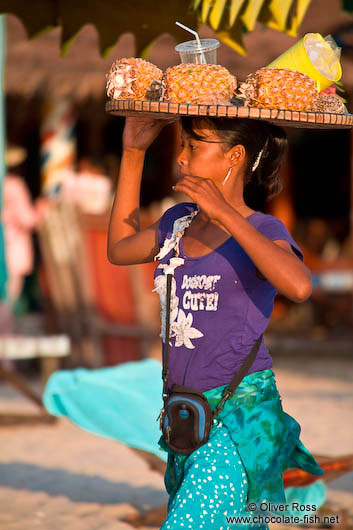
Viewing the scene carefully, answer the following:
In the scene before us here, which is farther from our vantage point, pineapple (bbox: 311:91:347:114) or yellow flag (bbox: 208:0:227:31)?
yellow flag (bbox: 208:0:227:31)

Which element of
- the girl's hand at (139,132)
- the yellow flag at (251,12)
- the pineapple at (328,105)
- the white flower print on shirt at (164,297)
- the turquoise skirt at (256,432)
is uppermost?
the yellow flag at (251,12)

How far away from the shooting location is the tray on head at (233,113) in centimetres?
232

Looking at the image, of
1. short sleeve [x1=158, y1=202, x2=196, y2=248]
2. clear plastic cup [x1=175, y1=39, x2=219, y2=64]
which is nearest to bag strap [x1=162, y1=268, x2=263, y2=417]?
short sleeve [x1=158, y1=202, x2=196, y2=248]

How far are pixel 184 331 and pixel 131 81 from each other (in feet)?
2.27

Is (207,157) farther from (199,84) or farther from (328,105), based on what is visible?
(328,105)

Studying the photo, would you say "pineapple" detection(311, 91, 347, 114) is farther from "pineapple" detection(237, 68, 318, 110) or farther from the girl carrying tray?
the girl carrying tray

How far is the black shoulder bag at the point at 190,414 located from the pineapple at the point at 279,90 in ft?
2.01

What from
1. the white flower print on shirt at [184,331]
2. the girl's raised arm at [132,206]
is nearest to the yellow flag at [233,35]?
the girl's raised arm at [132,206]

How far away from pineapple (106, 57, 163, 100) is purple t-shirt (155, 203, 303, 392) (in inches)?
18.1

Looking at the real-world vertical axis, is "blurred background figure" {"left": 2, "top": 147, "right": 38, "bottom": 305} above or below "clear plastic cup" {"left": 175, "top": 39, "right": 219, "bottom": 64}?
below

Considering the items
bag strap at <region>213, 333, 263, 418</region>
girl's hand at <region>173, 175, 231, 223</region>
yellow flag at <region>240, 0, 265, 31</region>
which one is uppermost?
yellow flag at <region>240, 0, 265, 31</region>

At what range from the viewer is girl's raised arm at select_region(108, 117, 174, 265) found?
2.76 metres

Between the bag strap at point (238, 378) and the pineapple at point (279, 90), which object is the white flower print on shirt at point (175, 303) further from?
the pineapple at point (279, 90)

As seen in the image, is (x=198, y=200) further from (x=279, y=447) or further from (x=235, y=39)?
(x=235, y=39)
